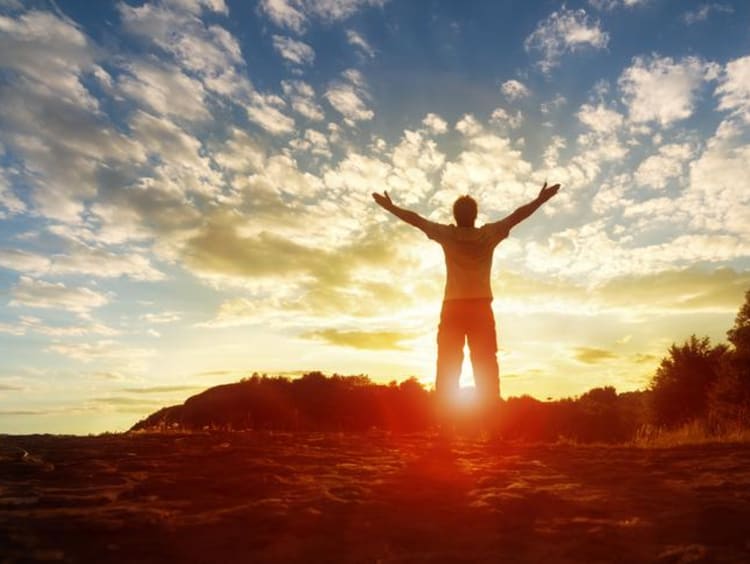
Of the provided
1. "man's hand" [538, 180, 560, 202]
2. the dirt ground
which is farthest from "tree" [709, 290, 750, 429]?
the dirt ground

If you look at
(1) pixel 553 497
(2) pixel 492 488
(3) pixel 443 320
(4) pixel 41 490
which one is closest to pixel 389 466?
(2) pixel 492 488

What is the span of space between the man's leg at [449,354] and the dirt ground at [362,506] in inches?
73.1

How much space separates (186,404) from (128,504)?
20848mm

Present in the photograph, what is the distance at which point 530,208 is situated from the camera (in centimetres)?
773

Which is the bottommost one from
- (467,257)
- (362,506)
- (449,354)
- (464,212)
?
(362,506)

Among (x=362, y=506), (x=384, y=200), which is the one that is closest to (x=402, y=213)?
(x=384, y=200)

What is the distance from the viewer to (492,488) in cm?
395

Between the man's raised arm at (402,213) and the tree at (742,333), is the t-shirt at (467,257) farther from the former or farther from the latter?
the tree at (742,333)

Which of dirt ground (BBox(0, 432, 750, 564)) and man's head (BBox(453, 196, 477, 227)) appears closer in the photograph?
dirt ground (BBox(0, 432, 750, 564))

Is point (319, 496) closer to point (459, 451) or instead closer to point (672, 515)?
point (672, 515)

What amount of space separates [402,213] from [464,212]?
2.57 ft

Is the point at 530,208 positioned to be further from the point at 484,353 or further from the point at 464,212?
the point at 484,353

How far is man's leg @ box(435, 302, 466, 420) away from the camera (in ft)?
24.1

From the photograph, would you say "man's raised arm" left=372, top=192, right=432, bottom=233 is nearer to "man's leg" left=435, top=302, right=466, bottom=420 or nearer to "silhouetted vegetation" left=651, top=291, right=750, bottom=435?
"man's leg" left=435, top=302, right=466, bottom=420
